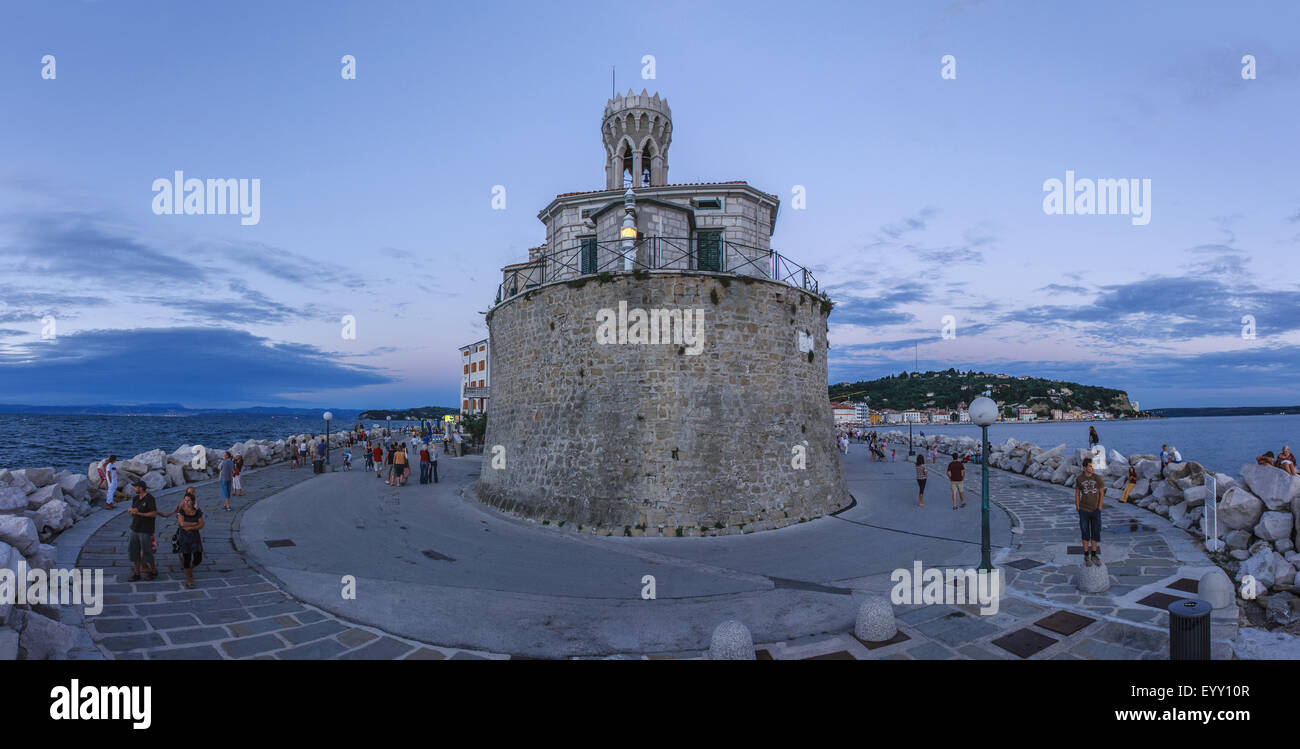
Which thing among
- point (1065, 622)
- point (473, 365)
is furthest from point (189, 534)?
point (473, 365)

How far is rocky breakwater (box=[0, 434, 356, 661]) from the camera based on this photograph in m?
6.19

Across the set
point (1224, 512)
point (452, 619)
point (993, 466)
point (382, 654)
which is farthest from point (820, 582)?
point (993, 466)

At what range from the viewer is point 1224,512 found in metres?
11.9

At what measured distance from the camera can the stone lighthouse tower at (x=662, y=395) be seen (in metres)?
16.0

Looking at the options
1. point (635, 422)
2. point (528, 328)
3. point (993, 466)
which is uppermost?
point (528, 328)

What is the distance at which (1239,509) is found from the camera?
1163 centimetres

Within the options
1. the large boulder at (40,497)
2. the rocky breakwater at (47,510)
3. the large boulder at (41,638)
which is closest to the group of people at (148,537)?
the rocky breakwater at (47,510)

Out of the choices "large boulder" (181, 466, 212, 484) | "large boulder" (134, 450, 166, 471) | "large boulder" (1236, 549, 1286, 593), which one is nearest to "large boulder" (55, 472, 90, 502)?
"large boulder" (134, 450, 166, 471)

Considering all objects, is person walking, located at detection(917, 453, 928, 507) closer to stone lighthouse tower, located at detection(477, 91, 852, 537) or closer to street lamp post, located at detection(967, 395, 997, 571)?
stone lighthouse tower, located at detection(477, 91, 852, 537)

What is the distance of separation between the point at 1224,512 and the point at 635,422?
1378cm

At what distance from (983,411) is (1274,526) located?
7.05m

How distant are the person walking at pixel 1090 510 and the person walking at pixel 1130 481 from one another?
8.70 meters

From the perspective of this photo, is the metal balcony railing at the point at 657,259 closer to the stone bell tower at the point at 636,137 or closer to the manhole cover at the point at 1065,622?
the stone bell tower at the point at 636,137
